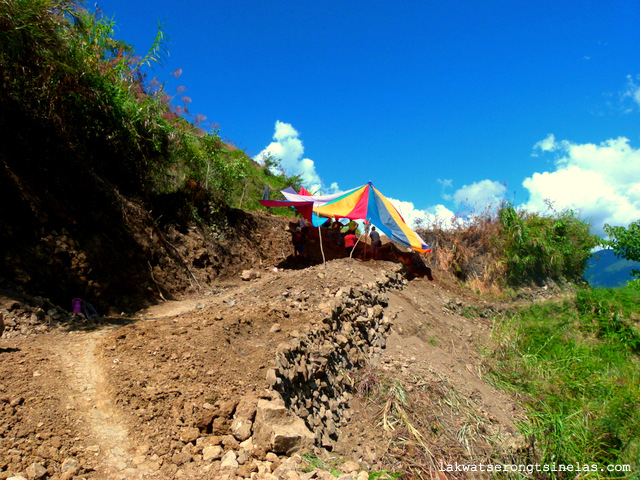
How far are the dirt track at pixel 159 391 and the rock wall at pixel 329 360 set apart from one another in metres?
0.15

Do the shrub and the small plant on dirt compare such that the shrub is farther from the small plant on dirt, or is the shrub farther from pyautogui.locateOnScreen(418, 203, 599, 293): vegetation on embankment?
the small plant on dirt

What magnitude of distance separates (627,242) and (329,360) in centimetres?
1281

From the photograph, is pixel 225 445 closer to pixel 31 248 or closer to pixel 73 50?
pixel 31 248

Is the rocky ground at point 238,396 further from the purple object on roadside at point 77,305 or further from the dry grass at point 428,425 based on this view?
the purple object on roadside at point 77,305

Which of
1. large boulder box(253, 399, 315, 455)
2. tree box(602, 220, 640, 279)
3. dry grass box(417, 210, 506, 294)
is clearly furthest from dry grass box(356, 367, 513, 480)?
tree box(602, 220, 640, 279)

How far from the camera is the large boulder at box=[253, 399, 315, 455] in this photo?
8.57 ft

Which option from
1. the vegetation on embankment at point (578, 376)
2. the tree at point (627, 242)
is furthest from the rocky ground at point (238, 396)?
the tree at point (627, 242)

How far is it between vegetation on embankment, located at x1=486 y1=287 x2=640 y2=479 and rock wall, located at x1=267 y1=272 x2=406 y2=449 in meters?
2.40

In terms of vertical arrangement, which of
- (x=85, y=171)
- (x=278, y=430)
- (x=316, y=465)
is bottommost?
(x=316, y=465)

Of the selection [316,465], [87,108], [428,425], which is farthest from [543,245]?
[87,108]

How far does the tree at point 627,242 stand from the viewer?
1205 cm

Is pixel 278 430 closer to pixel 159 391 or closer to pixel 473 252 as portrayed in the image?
pixel 159 391

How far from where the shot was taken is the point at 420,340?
22.3 feet

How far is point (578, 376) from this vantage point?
23.9ft
